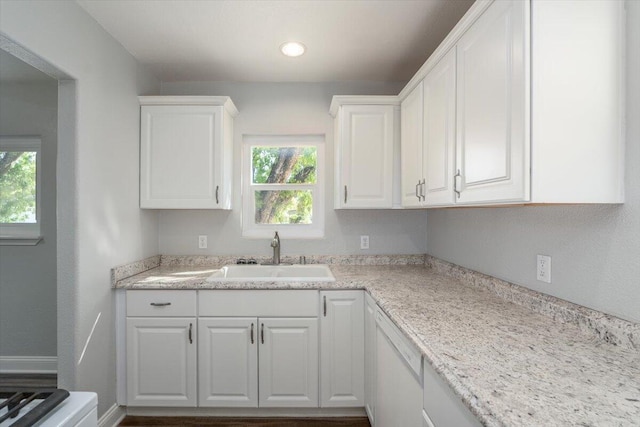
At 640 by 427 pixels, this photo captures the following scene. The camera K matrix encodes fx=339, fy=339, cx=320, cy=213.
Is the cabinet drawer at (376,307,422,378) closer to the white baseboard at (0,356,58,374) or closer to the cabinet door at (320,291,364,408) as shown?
the cabinet door at (320,291,364,408)

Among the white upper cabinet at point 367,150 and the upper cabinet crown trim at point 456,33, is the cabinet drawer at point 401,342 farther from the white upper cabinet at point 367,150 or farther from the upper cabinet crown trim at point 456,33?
the upper cabinet crown trim at point 456,33

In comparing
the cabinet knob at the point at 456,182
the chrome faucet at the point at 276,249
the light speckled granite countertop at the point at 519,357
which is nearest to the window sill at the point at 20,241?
the chrome faucet at the point at 276,249

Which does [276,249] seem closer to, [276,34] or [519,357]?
[276,34]

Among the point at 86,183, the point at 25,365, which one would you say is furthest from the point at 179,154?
the point at 25,365

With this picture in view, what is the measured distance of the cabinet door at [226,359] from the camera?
2137 mm

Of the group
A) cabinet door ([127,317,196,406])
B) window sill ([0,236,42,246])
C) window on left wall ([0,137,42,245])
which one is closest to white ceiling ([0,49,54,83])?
window on left wall ([0,137,42,245])

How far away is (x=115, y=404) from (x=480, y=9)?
2.89m

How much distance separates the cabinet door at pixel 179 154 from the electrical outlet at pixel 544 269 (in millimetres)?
2037

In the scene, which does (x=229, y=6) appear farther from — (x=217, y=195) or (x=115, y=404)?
(x=115, y=404)

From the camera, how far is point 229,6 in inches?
71.5

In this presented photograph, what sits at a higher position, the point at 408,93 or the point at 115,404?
the point at 408,93

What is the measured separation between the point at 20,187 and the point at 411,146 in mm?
3189

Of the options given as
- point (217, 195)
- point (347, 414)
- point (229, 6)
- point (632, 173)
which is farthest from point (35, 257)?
point (632, 173)

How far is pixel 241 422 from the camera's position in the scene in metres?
2.17
